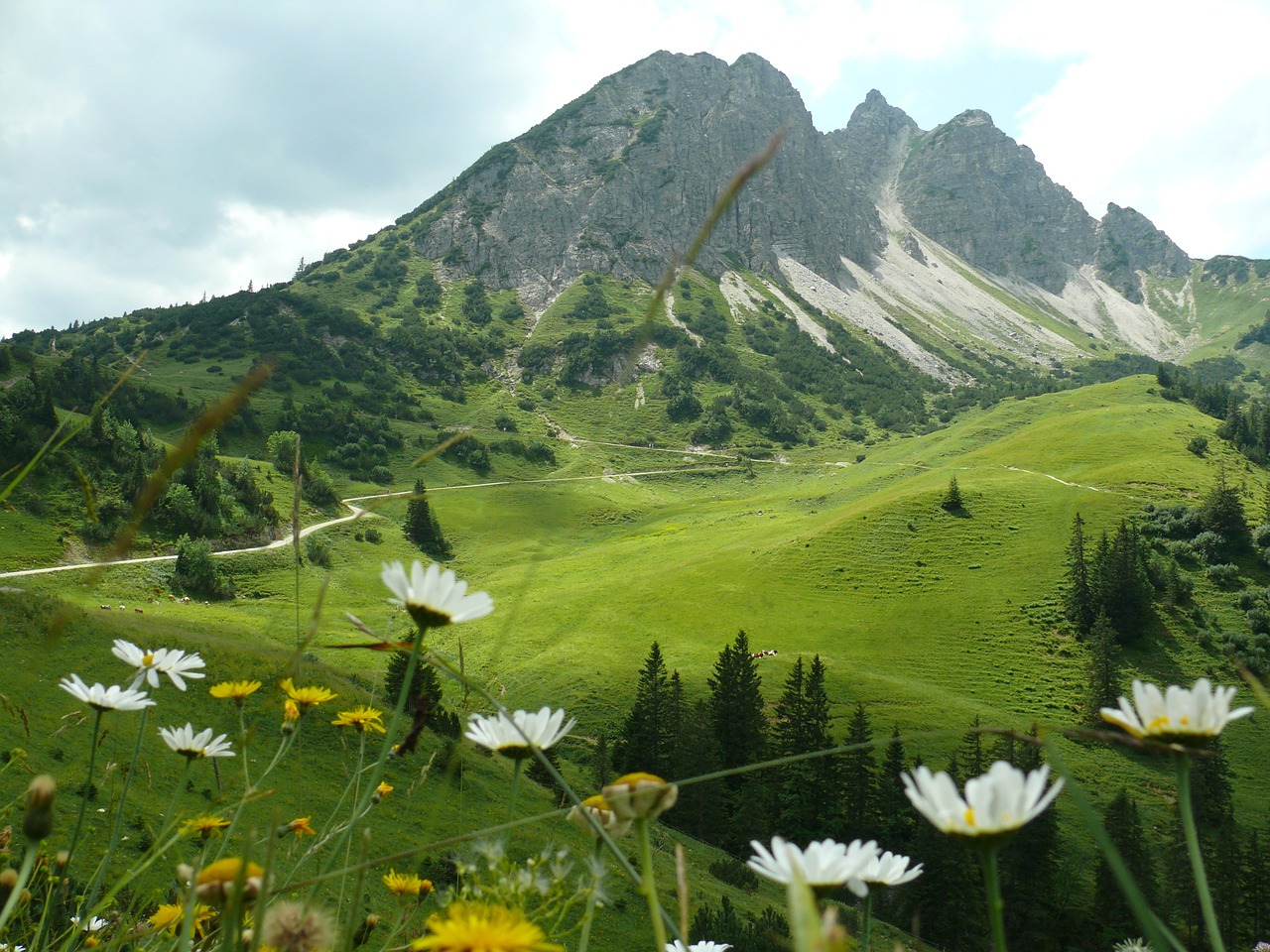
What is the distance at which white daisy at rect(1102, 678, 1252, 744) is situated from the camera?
1373 mm

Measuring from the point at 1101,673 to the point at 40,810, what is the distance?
163ft

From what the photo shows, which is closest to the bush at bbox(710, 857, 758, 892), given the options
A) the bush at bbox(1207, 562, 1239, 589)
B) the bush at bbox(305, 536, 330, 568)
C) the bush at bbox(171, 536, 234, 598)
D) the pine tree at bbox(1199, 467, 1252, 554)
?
the bush at bbox(305, 536, 330, 568)

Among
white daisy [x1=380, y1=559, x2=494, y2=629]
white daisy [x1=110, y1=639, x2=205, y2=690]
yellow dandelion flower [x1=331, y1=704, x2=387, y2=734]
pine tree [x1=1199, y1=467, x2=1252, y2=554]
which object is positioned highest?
white daisy [x1=380, y1=559, x2=494, y2=629]

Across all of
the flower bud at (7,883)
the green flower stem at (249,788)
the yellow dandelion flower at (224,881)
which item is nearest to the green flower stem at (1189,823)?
the yellow dandelion flower at (224,881)

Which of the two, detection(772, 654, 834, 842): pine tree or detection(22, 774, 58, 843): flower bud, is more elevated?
detection(22, 774, 58, 843): flower bud

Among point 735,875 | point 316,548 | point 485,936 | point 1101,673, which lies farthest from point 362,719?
point 316,548

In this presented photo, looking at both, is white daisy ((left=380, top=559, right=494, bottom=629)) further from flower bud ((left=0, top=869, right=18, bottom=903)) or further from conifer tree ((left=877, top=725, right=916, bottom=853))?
conifer tree ((left=877, top=725, right=916, bottom=853))

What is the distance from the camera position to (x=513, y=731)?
170 centimetres

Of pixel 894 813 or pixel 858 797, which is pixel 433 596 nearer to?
pixel 858 797

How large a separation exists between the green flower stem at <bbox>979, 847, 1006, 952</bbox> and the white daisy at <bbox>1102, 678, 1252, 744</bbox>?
415mm

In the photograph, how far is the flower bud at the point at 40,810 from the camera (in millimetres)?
1336

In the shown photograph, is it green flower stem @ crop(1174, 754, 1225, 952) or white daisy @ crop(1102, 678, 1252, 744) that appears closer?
green flower stem @ crop(1174, 754, 1225, 952)

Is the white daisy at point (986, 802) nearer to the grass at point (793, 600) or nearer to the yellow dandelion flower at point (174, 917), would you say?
the yellow dandelion flower at point (174, 917)

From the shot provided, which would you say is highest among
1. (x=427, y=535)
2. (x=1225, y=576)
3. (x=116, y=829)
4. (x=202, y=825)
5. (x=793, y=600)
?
(x=116, y=829)
